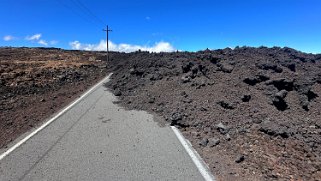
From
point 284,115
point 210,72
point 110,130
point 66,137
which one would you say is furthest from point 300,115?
point 66,137

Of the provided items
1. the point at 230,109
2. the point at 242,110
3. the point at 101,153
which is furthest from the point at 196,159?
the point at 230,109

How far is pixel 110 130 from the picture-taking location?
10859 millimetres

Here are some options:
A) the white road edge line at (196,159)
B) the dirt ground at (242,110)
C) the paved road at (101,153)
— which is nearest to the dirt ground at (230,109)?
the dirt ground at (242,110)

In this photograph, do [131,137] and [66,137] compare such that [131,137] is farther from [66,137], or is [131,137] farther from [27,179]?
[27,179]

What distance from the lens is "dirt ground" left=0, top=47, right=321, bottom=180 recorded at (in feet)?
26.5

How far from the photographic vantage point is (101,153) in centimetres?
843

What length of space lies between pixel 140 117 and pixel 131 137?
2884mm

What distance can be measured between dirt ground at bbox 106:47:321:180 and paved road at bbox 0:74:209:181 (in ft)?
2.78

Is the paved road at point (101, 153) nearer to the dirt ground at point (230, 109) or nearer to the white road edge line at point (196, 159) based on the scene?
the white road edge line at point (196, 159)

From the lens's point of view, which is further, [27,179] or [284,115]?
[284,115]

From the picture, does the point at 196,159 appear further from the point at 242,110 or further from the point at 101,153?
the point at 242,110

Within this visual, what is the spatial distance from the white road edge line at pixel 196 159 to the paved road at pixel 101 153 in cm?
12

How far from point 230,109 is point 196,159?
198 inches

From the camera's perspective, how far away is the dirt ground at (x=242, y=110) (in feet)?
26.0
